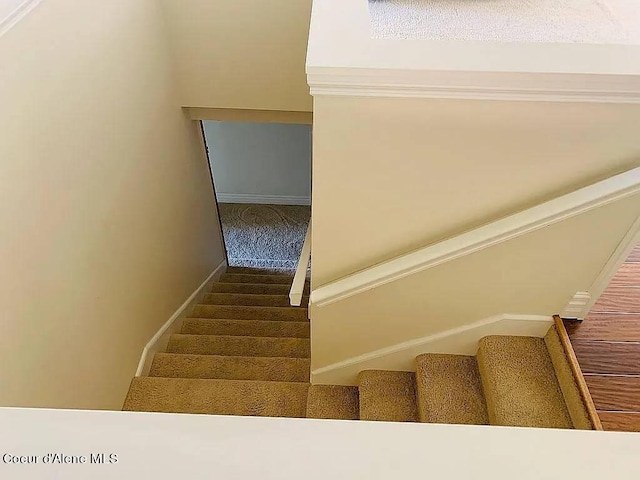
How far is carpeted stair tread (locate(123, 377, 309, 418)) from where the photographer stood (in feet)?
7.68

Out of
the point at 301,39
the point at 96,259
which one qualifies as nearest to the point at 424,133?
the point at 96,259

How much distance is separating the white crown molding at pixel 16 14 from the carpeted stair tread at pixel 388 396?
5.59ft

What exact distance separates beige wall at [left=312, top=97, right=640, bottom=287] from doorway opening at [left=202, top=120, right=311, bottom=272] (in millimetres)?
3695

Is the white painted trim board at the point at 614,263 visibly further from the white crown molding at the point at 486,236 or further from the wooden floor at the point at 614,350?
the white crown molding at the point at 486,236

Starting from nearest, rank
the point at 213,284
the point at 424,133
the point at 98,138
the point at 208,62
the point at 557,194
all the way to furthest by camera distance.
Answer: the point at 424,133
the point at 557,194
the point at 98,138
the point at 208,62
the point at 213,284

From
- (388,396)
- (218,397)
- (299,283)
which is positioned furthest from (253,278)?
(388,396)

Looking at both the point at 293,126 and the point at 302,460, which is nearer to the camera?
the point at 302,460

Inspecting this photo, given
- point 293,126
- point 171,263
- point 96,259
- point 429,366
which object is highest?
point 96,259

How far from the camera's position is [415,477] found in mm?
752

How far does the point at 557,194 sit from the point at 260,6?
6.11 ft

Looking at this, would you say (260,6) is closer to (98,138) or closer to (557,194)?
(98,138)

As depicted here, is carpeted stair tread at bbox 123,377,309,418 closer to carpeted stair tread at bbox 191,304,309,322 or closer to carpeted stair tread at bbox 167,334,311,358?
carpeted stair tread at bbox 167,334,311,358

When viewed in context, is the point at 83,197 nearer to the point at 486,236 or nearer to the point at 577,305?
the point at 486,236

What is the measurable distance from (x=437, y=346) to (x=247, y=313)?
6.20 ft
